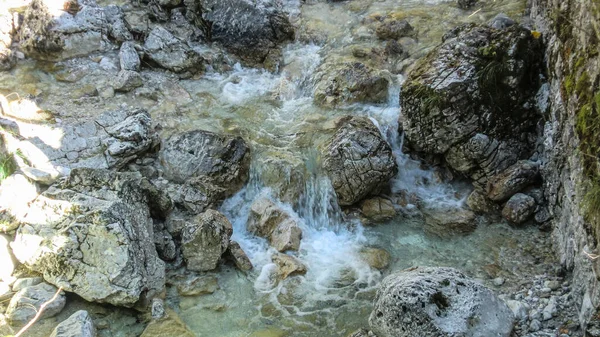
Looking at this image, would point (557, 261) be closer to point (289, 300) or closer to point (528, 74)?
point (528, 74)

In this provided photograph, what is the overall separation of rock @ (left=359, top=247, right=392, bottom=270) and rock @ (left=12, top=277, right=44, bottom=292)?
381 cm

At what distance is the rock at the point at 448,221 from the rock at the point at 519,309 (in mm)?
1676

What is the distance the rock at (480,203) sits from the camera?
22.5 feet

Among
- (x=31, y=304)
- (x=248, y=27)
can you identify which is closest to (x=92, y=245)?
(x=31, y=304)

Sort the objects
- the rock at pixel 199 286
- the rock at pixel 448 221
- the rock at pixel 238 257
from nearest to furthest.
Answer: the rock at pixel 199 286 → the rock at pixel 238 257 → the rock at pixel 448 221

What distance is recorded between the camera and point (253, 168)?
7.50m

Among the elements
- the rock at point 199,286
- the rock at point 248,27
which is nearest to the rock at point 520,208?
the rock at point 199,286

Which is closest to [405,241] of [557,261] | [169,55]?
[557,261]

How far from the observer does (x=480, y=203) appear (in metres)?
6.89

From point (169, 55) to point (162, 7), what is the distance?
5.13 feet

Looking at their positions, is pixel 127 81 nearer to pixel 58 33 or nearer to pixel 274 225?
pixel 58 33

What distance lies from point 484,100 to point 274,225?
3308mm

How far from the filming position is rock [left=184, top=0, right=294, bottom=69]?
9820 mm

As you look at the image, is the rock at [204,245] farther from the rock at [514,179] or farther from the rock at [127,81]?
the rock at [514,179]
